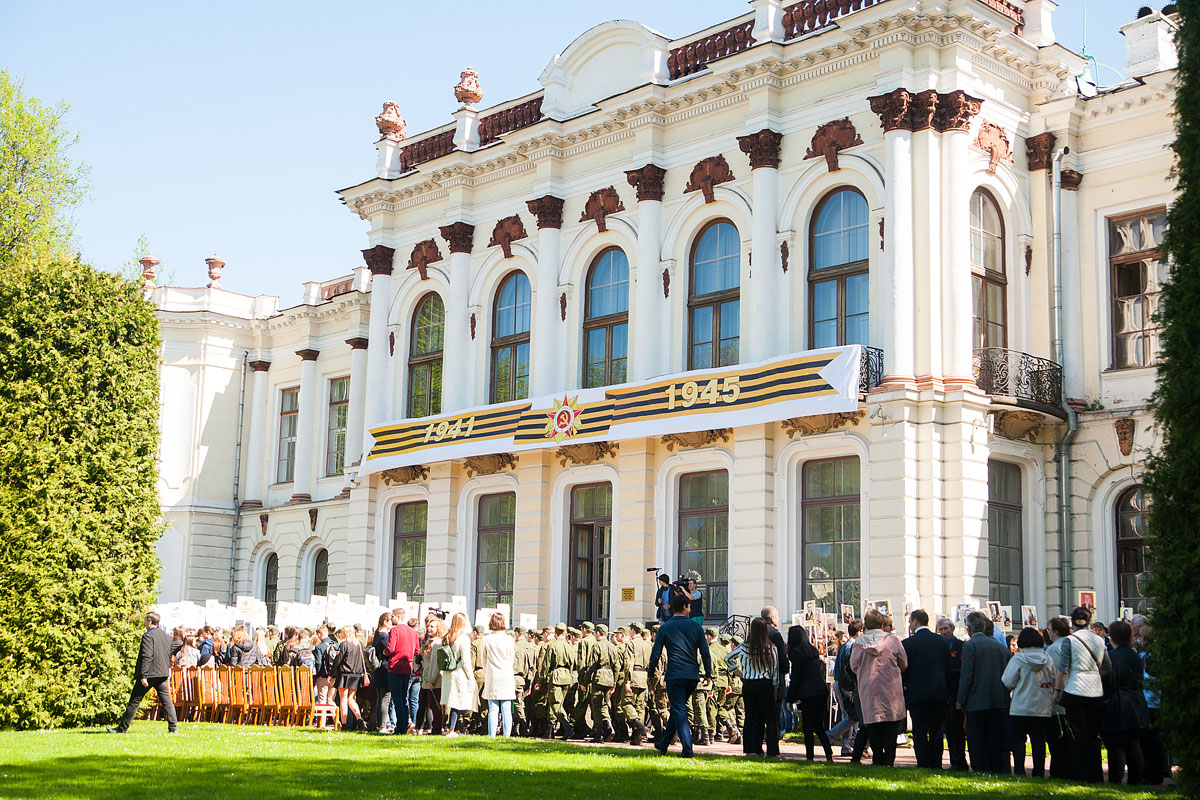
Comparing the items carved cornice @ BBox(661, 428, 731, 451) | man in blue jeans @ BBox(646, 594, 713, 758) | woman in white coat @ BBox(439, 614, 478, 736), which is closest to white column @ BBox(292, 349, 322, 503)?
carved cornice @ BBox(661, 428, 731, 451)

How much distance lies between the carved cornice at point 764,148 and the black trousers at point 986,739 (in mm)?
12976

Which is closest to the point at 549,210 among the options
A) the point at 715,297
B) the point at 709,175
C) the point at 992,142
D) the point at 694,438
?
the point at 709,175

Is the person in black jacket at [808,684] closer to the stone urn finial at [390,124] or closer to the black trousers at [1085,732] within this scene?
the black trousers at [1085,732]

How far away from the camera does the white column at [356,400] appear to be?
33.4 meters

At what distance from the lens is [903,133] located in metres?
22.7

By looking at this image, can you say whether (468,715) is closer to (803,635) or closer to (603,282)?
(803,635)

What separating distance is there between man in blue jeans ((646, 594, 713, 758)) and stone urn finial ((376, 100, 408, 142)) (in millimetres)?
20790

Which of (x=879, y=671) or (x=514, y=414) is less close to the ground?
(x=514, y=414)

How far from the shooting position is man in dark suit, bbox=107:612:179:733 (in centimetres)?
1709

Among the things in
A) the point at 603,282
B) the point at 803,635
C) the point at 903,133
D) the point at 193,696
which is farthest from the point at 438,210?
the point at 803,635

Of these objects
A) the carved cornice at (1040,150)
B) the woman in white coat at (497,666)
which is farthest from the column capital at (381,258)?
the woman in white coat at (497,666)

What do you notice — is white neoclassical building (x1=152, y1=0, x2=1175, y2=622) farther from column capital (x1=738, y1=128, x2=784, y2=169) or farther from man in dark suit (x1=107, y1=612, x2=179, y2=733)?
man in dark suit (x1=107, y1=612, x2=179, y2=733)

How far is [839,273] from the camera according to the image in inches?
936

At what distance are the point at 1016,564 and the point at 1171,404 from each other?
12375 mm
